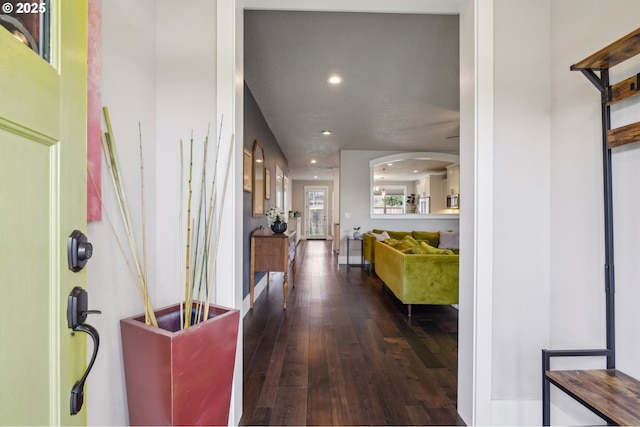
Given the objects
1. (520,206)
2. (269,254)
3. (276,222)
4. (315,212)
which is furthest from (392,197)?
(520,206)

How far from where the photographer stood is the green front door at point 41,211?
0.55 meters

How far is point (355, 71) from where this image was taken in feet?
9.65

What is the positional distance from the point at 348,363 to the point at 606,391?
4.97 ft

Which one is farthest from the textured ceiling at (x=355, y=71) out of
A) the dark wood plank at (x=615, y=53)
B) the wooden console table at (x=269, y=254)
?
the wooden console table at (x=269, y=254)

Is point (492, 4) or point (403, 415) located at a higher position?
point (492, 4)

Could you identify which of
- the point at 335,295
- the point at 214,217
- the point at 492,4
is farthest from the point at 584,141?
the point at 335,295

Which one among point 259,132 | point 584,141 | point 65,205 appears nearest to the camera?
point 65,205

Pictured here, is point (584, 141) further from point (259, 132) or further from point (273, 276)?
point (273, 276)

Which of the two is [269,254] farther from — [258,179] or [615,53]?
[615,53]

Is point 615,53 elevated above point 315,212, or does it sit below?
above

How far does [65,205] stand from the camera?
71 centimetres

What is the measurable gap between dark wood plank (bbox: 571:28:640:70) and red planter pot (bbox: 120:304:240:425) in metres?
1.81

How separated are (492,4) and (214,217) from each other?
1.81 m

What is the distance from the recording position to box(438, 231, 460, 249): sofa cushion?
592cm
